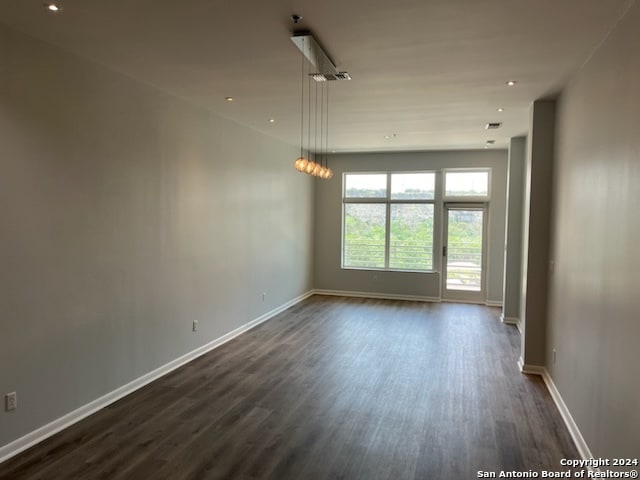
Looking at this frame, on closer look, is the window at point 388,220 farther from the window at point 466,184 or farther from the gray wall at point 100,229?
the gray wall at point 100,229

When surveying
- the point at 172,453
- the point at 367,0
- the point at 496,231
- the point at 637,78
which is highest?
the point at 367,0

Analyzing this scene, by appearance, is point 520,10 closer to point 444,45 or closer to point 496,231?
point 444,45

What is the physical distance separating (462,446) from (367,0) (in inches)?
122

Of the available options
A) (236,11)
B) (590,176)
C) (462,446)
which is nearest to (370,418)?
(462,446)

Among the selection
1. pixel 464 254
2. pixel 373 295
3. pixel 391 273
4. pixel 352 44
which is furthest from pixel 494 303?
pixel 352 44

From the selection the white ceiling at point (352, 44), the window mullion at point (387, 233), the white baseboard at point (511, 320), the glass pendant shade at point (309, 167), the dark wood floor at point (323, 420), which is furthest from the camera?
the window mullion at point (387, 233)

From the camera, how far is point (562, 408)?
3.56m

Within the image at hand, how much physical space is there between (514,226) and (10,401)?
248 inches

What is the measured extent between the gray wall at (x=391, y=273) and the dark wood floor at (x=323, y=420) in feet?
9.23

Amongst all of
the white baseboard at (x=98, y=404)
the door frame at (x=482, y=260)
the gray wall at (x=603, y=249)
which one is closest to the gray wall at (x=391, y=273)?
the door frame at (x=482, y=260)

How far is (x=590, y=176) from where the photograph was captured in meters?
3.05

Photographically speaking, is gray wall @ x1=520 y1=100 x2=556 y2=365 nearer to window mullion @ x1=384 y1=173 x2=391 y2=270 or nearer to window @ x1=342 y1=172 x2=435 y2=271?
window @ x1=342 y1=172 x2=435 y2=271

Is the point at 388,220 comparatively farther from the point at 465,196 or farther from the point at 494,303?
the point at 494,303

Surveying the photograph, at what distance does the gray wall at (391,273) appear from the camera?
7887 millimetres
